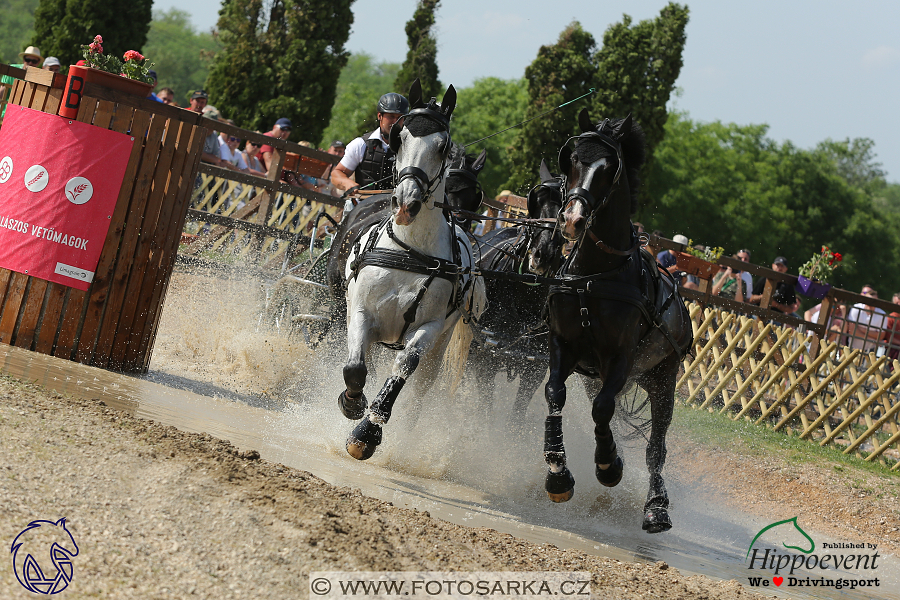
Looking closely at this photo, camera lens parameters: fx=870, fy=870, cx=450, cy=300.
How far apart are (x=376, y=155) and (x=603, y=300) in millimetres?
2874

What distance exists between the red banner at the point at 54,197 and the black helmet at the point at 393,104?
216cm

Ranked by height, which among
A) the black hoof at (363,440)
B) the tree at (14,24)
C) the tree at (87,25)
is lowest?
the black hoof at (363,440)

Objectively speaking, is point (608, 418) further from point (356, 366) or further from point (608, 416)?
point (356, 366)

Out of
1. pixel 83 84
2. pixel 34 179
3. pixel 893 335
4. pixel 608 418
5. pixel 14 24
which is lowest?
pixel 608 418

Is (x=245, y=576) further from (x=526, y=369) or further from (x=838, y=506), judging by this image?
(x=838, y=506)

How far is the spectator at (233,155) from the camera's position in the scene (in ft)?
42.9

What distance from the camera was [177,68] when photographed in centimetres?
8400

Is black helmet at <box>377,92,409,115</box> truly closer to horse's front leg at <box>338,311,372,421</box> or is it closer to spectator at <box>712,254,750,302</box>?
horse's front leg at <box>338,311,372,421</box>

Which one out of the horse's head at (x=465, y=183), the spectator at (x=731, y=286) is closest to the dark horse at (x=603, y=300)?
the horse's head at (x=465, y=183)

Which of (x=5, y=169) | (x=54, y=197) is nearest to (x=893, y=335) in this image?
(x=54, y=197)

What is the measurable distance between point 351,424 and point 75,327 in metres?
2.27

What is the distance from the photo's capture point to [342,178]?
792 cm

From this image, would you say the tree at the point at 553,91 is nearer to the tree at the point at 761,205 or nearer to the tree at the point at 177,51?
the tree at the point at 761,205

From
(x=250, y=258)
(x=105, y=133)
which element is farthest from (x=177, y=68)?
(x=105, y=133)
